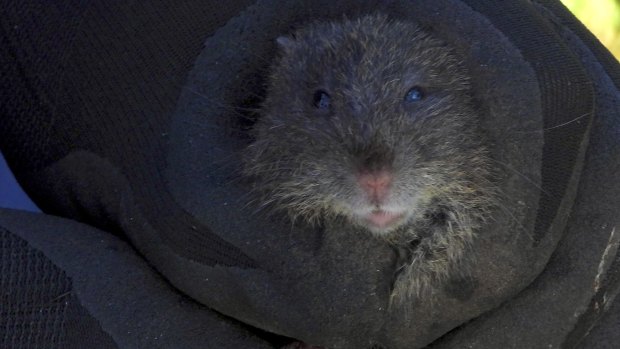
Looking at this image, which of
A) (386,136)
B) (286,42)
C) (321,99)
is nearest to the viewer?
(386,136)

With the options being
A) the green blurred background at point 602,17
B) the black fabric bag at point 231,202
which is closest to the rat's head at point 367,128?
the black fabric bag at point 231,202

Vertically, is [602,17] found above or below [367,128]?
below

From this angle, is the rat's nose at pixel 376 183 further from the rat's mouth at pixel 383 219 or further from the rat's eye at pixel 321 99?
the rat's eye at pixel 321 99

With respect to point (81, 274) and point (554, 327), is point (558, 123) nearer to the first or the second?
point (554, 327)

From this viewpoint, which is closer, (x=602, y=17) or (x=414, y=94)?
(x=414, y=94)

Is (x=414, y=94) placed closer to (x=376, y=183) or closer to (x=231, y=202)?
(x=376, y=183)

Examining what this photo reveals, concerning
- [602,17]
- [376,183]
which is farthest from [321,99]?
[602,17]

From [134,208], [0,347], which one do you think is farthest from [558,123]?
[0,347]
